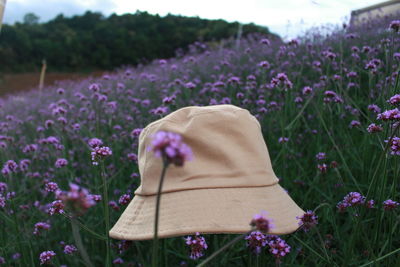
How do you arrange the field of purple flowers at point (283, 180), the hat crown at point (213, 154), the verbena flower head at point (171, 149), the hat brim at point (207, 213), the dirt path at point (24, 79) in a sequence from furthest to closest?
the dirt path at point (24, 79)
the field of purple flowers at point (283, 180)
the hat crown at point (213, 154)
the hat brim at point (207, 213)
the verbena flower head at point (171, 149)

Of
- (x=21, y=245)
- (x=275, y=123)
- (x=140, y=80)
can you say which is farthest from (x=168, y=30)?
(x=21, y=245)

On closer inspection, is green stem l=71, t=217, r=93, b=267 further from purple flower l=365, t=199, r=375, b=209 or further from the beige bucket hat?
purple flower l=365, t=199, r=375, b=209

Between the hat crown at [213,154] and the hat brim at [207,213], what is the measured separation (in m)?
0.03

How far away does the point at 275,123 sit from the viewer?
2.95 m

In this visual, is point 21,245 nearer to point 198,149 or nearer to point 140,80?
point 198,149

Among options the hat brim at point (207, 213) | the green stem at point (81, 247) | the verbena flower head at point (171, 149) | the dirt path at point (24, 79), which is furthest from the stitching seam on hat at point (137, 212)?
the dirt path at point (24, 79)

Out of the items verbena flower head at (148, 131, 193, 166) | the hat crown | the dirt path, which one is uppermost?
verbena flower head at (148, 131, 193, 166)

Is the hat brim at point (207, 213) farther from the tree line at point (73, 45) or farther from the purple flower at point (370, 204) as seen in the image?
the tree line at point (73, 45)

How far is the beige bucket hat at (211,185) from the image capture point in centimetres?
112

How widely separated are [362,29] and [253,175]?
3492 millimetres

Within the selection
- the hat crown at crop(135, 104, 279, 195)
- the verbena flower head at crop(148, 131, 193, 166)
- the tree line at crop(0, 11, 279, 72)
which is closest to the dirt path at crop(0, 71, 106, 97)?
the tree line at crop(0, 11, 279, 72)

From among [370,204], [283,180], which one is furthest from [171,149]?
[283,180]

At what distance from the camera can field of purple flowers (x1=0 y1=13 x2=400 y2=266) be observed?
1.39m

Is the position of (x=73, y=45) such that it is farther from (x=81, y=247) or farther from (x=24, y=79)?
(x=81, y=247)
